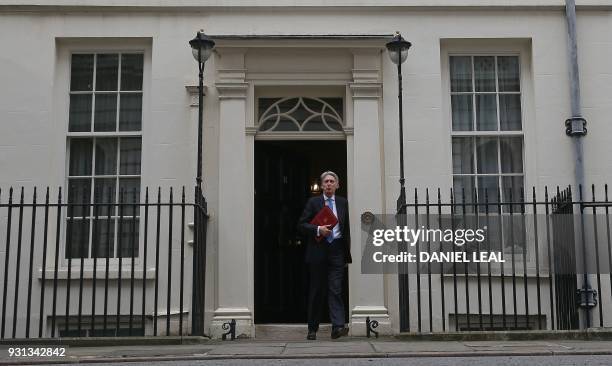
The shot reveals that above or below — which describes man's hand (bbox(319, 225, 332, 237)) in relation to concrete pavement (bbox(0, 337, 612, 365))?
above

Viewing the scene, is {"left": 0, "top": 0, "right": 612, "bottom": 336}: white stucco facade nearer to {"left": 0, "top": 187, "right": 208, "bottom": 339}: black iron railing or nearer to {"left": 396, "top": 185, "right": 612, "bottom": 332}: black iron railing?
{"left": 0, "top": 187, "right": 208, "bottom": 339}: black iron railing

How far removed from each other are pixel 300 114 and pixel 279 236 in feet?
5.79

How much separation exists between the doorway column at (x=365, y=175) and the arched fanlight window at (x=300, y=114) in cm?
40

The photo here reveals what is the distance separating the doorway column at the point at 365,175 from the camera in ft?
31.0

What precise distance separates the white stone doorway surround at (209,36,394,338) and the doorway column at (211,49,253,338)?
0.5 inches

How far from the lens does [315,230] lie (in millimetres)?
8719

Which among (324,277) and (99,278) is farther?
(99,278)

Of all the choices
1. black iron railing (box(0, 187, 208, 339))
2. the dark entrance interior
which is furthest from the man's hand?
the dark entrance interior

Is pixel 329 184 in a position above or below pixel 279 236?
above

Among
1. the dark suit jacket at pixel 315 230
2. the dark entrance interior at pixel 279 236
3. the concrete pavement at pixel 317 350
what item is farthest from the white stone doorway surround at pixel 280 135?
the concrete pavement at pixel 317 350

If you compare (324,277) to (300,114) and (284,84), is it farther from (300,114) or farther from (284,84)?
(284,84)

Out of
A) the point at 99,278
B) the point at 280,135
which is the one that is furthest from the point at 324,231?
the point at 99,278

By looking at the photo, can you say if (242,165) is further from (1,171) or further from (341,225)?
(1,171)

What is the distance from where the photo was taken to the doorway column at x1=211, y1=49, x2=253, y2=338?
9.51m
